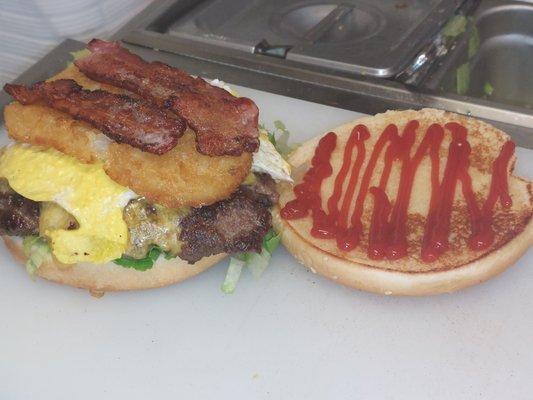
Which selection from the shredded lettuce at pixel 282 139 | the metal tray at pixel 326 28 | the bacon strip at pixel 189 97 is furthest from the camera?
the metal tray at pixel 326 28

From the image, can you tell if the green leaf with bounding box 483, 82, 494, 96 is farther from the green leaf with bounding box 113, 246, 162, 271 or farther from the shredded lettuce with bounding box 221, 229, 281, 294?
the green leaf with bounding box 113, 246, 162, 271

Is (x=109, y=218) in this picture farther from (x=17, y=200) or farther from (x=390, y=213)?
(x=390, y=213)

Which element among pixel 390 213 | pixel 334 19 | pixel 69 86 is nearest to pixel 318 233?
pixel 390 213

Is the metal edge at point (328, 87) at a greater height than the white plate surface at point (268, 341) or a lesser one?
greater

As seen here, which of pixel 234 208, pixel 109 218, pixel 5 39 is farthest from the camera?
pixel 5 39

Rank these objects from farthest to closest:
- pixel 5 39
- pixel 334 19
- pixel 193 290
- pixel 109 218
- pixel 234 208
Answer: pixel 5 39 < pixel 334 19 < pixel 193 290 < pixel 234 208 < pixel 109 218

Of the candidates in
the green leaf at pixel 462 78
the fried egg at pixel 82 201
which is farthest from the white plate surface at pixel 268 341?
the green leaf at pixel 462 78

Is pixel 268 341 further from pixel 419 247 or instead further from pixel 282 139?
pixel 282 139

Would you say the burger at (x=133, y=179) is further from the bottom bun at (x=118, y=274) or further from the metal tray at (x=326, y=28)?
the metal tray at (x=326, y=28)

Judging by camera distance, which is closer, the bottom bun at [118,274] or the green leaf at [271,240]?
the bottom bun at [118,274]
